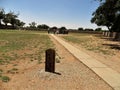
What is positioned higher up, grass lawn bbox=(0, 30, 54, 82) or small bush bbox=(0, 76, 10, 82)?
small bush bbox=(0, 76, 10, 82)

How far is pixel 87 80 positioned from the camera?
7.85 metres

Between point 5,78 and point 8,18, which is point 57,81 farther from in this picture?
point 8,18

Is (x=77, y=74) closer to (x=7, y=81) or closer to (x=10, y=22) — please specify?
(x=7, y=81)

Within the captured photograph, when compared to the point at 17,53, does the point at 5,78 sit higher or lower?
higher

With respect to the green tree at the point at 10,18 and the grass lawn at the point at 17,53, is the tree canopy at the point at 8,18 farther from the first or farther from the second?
the grass lawn at the point at 17,53

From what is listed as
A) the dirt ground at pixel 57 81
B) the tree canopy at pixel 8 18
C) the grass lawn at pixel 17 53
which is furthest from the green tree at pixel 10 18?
the dirt ground at pixel 57 81

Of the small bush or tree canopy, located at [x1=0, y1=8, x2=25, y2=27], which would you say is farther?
tree canopy, located at [x1=0, y1=8, x2=25, y2=27]

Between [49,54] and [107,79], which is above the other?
[49,54]

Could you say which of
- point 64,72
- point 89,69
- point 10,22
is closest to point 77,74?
point 64,72

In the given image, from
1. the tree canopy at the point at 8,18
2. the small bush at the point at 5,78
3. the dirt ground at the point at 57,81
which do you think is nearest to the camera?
the dirt ground at the point at 57,81

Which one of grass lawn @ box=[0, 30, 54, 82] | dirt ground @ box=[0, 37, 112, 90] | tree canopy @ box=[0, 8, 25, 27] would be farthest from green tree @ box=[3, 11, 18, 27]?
dirt ground @ box=[0, 37, 112, 90]

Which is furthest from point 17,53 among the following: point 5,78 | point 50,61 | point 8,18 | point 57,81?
point 8,18

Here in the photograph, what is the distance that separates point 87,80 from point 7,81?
9.09 ft

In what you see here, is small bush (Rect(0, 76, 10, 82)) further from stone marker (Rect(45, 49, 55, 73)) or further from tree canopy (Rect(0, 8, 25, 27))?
tree canopy (Rect(0, 8, 25, 27))
